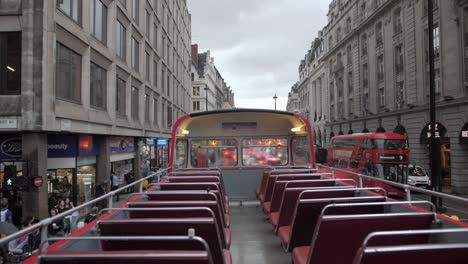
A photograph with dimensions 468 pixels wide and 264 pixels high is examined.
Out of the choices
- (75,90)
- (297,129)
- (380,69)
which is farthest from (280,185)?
(380,69)

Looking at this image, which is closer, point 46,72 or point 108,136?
point 46,72

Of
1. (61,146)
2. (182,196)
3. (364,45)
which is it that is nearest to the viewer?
(182,196)

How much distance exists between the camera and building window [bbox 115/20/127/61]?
979 inches

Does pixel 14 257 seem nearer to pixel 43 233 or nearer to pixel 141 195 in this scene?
pixel 141 195

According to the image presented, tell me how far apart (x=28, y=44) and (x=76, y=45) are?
11.2 ft

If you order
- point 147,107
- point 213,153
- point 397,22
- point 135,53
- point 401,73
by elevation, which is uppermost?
point 397,22

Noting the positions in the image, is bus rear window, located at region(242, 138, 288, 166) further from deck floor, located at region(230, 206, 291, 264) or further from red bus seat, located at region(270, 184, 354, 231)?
red bus seat, located at region(270, 184, 354, 231)

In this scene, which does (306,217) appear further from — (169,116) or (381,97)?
(381,97)

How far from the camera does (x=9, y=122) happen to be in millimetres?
14664

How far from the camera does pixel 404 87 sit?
128 ft

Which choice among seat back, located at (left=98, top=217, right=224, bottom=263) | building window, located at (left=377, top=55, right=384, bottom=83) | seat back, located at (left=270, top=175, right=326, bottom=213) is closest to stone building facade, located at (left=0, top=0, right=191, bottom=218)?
seat back, located at (left=270, top=175, right=326, bottom=213)

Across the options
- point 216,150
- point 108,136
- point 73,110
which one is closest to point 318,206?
point 216,150

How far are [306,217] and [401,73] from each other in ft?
128

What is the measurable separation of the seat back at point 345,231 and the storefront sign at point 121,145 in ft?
72.9
